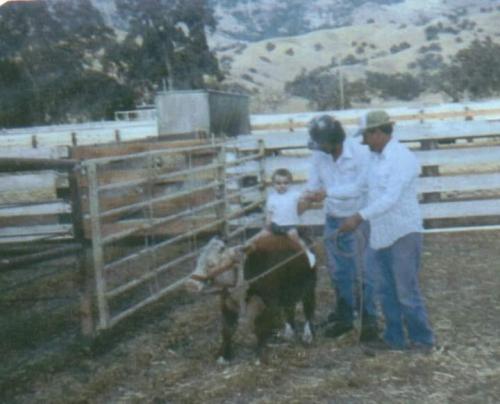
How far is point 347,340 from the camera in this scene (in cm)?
627

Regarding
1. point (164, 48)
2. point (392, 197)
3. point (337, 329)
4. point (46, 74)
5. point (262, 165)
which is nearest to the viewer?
point (392, 197)

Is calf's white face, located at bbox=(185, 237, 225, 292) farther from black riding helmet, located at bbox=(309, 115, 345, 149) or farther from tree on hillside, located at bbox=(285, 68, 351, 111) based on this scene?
tree on hillside, located at bbox=(285, 68, 351, 111)

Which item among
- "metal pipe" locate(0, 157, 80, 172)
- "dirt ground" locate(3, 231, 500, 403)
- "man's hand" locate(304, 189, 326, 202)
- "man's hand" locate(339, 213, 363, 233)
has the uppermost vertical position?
"metal pipe" locate(0, 157, 80, 172)

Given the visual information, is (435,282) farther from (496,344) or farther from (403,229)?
(403,229)

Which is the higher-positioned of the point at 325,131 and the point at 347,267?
the point at 325,131

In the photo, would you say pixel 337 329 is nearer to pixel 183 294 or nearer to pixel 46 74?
pixel 183 294

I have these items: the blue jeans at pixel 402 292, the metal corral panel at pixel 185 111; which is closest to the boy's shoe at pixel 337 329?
the blue jeans at pixel 402 292

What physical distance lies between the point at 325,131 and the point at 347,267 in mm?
1059

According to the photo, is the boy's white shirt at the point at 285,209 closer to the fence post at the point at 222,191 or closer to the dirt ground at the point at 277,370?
the dirt ground at the point at 277,370

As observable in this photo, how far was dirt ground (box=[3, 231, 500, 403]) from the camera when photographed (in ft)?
17.1

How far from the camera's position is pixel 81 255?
20.1 ft

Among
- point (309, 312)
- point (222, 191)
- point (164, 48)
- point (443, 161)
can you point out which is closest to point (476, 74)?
point (164, 48)

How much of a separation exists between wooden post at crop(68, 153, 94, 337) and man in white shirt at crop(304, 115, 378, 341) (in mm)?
1658

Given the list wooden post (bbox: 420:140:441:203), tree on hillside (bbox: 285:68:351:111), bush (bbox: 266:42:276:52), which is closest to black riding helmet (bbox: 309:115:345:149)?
wooden post (bbox: 420:140:441:203)
